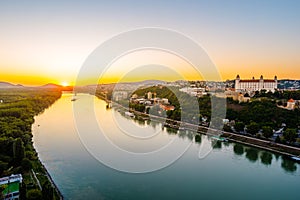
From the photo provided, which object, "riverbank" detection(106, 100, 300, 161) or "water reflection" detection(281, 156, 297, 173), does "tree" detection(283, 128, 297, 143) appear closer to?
"riverbank" detection(106, 100, 300, 161)

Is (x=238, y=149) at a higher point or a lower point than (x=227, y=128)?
lower

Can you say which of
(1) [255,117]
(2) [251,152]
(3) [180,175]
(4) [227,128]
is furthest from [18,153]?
(1) [255,117]

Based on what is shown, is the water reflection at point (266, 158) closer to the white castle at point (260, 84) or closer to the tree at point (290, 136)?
the tree at point (290, 136)

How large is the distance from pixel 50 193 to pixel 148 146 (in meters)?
2.72

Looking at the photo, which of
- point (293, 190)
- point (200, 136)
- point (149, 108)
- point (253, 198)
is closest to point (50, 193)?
point (253, 198)

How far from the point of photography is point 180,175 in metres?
3.79

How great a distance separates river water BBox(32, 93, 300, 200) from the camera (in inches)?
126

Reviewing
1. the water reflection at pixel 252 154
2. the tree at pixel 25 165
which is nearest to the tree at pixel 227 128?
the water reflection at pixel 252 154

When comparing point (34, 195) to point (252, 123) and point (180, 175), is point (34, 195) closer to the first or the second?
point (180, 175)

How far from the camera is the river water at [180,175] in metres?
3.19

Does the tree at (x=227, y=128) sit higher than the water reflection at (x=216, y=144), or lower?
higher

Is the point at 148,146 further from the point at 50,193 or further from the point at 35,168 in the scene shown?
the point at 50,193

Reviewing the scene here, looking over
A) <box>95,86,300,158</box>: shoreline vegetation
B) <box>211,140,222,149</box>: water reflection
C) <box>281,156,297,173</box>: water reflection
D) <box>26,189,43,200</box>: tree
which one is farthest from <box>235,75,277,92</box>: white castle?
<box>26,189,43,200</box>: tree

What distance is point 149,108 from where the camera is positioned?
10539mm
